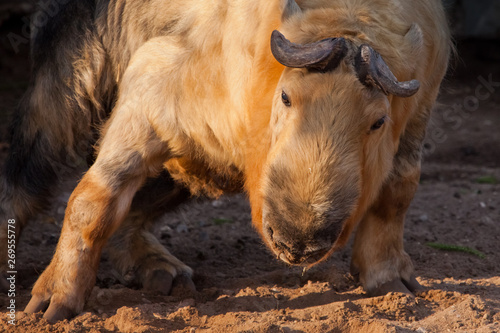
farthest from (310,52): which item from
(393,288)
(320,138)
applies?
(393,288)

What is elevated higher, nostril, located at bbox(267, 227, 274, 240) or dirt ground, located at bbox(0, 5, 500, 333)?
nostril, located at bbox(267, 227, 274, 240)

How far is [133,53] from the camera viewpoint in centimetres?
473

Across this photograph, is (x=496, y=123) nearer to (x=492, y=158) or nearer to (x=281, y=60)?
(x=492, y=158)

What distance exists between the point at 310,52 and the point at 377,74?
1.07ft

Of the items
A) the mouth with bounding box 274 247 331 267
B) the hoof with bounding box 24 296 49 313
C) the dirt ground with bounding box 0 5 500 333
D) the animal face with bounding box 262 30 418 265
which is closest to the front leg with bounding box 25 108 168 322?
the hoof with bounding box 24 296 49 313

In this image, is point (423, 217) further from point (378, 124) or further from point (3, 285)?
point (3, 285)

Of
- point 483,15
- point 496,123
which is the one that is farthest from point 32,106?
point 483,15

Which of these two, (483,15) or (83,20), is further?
(483,15)

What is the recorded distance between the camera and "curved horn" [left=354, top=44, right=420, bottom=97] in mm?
3180

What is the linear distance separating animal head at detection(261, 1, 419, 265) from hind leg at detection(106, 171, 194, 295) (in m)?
1.73

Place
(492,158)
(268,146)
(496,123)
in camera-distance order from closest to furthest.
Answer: (268,146)
(492,158)
(496,123)

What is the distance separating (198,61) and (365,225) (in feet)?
5.27

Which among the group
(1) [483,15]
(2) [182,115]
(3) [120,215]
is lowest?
(1) [483,15]

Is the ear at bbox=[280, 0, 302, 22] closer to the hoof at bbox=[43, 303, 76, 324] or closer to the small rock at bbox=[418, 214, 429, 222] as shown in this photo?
the hoof at bbox=[43, 303, 76, 324]
